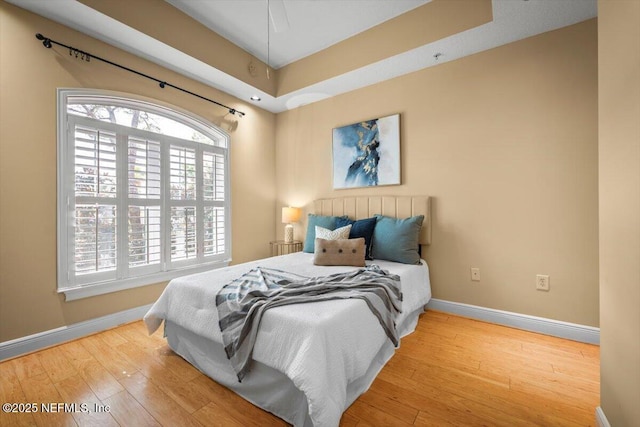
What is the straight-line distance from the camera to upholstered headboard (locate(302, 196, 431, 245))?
115 inches

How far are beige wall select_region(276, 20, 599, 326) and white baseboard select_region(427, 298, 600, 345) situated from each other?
0.18 feet

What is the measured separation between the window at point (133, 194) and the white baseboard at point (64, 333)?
260 millimetres

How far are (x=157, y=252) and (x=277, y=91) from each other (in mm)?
2534

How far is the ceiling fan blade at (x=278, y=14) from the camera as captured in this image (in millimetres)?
1729

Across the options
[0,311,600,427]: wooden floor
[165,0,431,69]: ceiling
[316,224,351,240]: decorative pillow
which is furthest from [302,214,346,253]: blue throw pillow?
[165,0,431,69]: ceiling

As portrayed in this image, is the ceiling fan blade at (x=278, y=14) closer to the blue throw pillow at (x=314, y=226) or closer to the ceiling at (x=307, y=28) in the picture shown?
the ceiling at (x=307, y=28)

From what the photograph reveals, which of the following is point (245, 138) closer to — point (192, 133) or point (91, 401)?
point (192, 133)

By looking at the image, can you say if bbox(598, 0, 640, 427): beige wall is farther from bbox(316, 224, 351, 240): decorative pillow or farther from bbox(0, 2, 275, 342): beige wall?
bbox(0, 2, 275, 342): beige wall

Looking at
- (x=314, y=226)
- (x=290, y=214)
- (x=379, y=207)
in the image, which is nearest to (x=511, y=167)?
(x=379, y=207)

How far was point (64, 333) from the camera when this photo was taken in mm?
2285

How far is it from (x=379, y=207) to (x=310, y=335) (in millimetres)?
2200

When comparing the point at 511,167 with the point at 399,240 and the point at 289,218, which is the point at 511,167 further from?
the point at 289,218

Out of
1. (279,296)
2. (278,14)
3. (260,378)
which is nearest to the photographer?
(260,378)

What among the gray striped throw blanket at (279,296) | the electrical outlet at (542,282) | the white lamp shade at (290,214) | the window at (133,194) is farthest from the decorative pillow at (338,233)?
the electrical outlet at (542,282)
